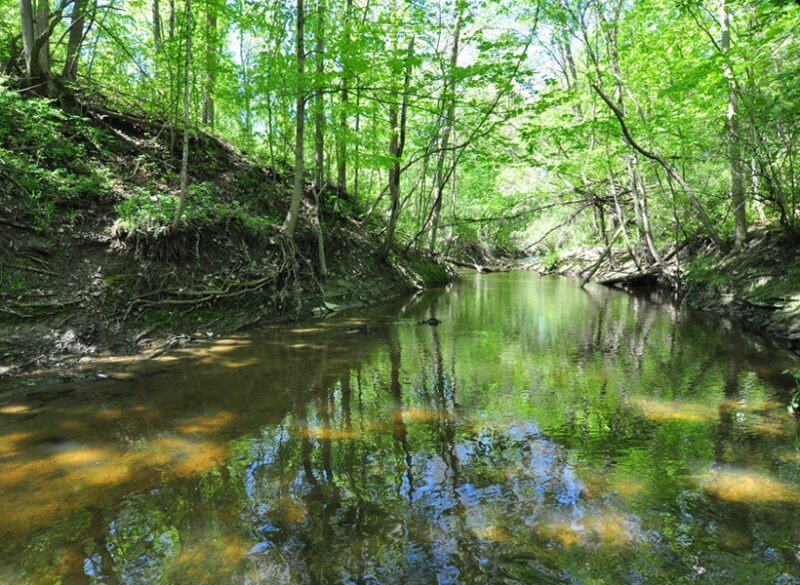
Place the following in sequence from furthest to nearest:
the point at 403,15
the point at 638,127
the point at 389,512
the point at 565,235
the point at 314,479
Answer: the point at 565,235 → the point at 403,15 → the point at 638,127 → the point at 314,479 → the point at 389,512

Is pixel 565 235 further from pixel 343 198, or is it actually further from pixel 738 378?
pixel 738 378

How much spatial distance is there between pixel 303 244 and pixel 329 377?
6.47 meters

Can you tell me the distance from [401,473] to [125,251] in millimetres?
6942

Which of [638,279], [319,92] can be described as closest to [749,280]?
[638,279]

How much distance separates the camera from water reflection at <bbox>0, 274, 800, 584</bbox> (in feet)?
9.34

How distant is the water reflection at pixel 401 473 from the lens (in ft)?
9.34

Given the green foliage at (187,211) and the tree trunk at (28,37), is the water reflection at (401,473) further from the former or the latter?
the tree trunk at (28,37)

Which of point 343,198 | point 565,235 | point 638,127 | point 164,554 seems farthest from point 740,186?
point 565,235

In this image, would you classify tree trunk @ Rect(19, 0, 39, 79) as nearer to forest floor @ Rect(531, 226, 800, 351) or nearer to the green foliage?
the green foliage

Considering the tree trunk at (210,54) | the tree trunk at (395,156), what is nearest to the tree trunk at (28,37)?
the tree trunk at (210,54)

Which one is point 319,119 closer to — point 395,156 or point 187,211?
point 395,156

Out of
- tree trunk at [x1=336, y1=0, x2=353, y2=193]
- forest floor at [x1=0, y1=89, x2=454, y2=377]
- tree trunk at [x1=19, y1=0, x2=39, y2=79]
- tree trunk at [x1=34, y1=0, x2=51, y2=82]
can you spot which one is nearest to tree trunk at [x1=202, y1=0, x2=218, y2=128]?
forest floor at [x1=0, y1=89, x2=454, y2=377]

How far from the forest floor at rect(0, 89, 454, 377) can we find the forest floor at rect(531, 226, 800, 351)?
10097mm

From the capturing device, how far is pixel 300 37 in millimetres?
10672
